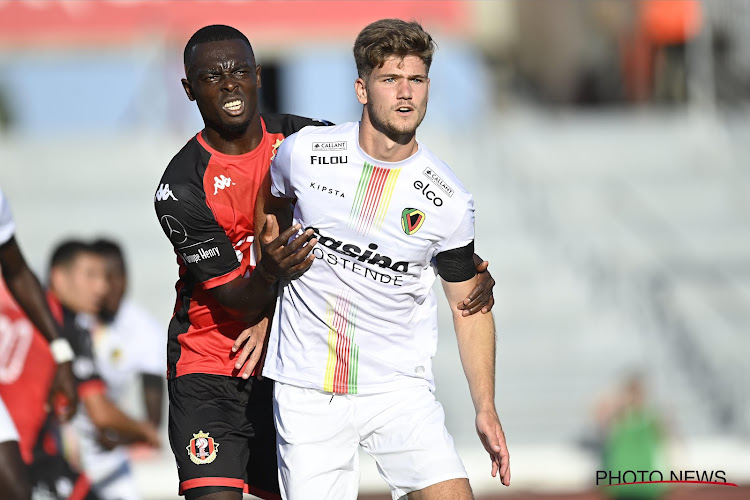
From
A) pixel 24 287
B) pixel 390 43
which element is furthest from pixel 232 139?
pixel 24 287

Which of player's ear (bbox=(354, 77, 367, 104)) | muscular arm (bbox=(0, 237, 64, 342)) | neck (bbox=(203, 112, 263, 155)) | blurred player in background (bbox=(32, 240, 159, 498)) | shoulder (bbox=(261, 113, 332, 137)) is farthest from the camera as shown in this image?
blurred player in background (bbox=(32, 240, 159, 498))

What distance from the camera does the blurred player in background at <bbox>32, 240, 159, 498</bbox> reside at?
7.12 m

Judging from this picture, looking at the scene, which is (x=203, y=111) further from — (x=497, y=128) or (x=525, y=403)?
(x=497, y=128)

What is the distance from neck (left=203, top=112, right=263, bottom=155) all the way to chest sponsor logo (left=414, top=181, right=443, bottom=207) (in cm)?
79

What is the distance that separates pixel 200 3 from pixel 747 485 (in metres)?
10.8

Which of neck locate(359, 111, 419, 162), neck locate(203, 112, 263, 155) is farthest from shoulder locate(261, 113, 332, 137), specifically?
neck locate(359, 111, 419, 162)

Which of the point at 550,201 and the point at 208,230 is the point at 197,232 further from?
the point at 550,201

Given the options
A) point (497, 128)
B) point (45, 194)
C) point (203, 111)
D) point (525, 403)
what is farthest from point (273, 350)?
point (497, 128)

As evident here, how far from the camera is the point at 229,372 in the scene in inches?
205

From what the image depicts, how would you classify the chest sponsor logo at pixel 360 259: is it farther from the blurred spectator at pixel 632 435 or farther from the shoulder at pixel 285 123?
the blurred spectator at pixel 632 435

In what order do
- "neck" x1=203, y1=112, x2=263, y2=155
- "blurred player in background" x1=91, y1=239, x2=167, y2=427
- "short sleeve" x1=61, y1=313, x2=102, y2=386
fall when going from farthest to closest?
"blurred player in background" x1=91, y1=239, x2=167, y2=427
"short sleeve" x1=61, y1=313, x2=102, y2=386
"neck" x1=203, y1=112, x2=263, y2=155

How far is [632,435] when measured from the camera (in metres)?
11.5

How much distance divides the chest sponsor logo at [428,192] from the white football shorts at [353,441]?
0.74 meters

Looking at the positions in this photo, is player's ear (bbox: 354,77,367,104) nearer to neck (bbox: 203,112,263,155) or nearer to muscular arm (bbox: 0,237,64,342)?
neck (bbox: 203,112,263,155)
